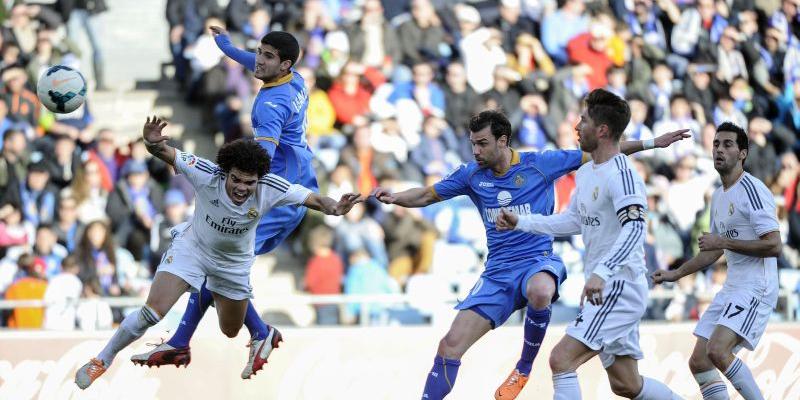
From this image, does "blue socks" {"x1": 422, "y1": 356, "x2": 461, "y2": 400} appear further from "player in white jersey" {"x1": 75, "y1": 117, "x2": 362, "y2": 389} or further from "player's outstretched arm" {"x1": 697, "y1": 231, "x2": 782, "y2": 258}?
"player's outstretched arm" {"x1": 697, "y1": 231, "x2": 782, "y2": 258}

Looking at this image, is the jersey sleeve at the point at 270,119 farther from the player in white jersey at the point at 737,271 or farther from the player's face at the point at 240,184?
the player in white jersey at the point at 737,271

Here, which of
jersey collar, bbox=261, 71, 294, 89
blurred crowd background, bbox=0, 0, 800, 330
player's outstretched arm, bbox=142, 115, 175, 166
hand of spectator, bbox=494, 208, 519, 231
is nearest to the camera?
hand of spectator, bbox=494, 208, 519, 231

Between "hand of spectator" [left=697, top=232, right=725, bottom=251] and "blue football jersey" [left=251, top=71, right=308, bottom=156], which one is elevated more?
"hand of spectator" [left=697, top=232, right=725, bottom=251]

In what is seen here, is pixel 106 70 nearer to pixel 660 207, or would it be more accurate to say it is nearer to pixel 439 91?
pixel 439 91

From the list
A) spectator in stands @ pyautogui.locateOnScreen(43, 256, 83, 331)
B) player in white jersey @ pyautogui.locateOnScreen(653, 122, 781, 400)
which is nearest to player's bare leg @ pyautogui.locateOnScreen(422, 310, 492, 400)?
player in white jersey @ pyautogui.locateOnScreen(653, 122, 781, 400)

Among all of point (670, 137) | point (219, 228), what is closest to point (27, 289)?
point (219, 228)

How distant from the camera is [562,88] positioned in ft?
55.7

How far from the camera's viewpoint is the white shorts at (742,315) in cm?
993

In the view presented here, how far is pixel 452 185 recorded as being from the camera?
9.91 m

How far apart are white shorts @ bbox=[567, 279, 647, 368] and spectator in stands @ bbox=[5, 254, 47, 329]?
19.9 feet

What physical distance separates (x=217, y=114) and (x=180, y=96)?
3.67ft

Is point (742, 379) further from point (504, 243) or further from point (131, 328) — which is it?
point (131, 328)

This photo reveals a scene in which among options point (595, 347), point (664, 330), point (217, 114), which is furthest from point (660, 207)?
point (595, 347)

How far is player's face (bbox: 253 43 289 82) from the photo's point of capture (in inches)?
392
